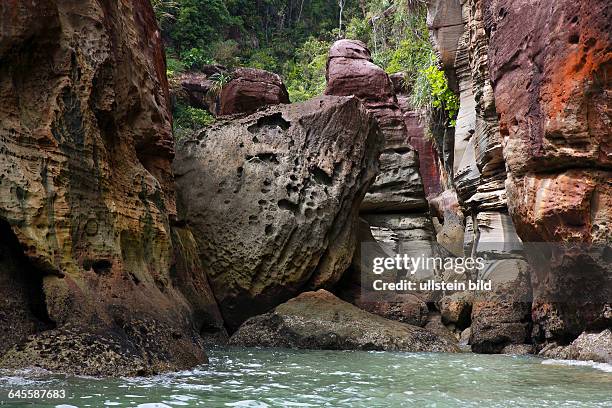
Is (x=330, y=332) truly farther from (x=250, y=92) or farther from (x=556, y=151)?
(x=250, y=92)

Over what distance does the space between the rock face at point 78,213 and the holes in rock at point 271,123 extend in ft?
11.8

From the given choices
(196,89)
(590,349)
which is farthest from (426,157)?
(590,349)

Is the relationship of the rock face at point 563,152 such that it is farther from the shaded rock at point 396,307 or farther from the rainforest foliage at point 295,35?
the rainforest foliage at point 295,35

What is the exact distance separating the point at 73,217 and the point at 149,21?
4.76 m

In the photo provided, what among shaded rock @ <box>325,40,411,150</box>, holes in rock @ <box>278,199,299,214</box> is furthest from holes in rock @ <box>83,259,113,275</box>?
shaded rock @ <box>325,40,411,150</box>

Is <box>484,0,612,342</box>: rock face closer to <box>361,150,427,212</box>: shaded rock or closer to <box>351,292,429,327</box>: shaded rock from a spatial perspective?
<box>351,292,429,327</box>: shaded rock

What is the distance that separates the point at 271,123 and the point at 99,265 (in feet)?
18.4

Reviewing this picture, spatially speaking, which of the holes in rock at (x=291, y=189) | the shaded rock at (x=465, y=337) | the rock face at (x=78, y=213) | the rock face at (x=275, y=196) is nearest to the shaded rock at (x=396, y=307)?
the shaded rock at (x=465, y=337)

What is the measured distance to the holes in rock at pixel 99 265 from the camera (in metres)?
6.36

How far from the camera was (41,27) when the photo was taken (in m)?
6.18

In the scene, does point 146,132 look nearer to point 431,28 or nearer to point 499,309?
point 499,309

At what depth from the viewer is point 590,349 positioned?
738 centimetres

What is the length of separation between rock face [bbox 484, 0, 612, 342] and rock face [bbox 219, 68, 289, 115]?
832 cm

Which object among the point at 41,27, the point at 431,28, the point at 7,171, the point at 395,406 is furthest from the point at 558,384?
the point at 431,28
